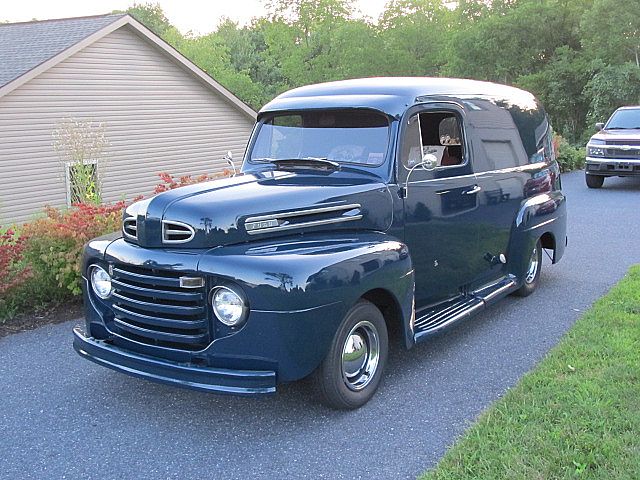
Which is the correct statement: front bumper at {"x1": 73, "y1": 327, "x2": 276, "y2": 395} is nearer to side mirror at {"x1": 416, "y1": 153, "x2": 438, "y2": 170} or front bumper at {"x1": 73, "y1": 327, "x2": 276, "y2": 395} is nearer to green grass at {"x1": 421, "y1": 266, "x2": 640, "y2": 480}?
green grass at {"x1": 421, "y1": 266, "x2": 640, "y2": 480}

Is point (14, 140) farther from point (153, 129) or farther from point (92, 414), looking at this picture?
point (92, 414)

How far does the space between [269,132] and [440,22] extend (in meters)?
43.6

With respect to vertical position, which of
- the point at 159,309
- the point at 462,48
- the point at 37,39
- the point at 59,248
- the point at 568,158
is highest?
the point at 462,48

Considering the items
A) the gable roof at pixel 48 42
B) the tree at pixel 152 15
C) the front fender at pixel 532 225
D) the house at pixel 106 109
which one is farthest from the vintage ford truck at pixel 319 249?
the tree at pixel 152 15

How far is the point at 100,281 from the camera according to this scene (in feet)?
14.8

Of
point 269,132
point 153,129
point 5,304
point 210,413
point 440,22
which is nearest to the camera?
point 210,413

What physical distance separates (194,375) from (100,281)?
1.11 meters

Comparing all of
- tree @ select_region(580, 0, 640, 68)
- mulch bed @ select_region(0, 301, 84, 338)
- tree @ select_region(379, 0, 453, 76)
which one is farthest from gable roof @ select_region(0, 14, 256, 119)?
tree @ select_region(379, 0, 453, 76)

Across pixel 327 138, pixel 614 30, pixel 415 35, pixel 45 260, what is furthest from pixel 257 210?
pixel 415 35

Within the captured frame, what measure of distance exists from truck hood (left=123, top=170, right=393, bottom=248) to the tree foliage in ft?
96.5

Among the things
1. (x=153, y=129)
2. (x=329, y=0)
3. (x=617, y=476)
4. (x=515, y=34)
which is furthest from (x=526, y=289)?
(x=329, y=0)

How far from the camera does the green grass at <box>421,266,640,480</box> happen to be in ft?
11.5

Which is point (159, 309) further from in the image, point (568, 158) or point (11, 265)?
Result: point (568, 158)

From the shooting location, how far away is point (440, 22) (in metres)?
46.1
